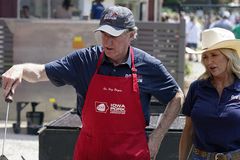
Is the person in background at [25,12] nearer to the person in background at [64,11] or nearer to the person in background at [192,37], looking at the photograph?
the person in background at [64,11]

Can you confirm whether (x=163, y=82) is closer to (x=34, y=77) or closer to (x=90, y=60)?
(x=90, y=60)

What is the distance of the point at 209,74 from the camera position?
423 cm

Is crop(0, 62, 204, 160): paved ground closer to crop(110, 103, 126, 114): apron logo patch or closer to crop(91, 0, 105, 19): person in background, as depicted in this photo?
crop(91, 0, 105, 19): person in background

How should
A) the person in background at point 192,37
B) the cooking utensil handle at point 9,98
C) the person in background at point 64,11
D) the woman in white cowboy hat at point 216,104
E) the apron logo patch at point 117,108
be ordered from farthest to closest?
the person in background at point 192,37 < the person in background at point 64,11 < the woman in white cowboy hat at point 216,104 < the apron logo patch at point 117,108 < the cooking utensil handle at point 9,98

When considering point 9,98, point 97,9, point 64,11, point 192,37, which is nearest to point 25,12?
point 64,11

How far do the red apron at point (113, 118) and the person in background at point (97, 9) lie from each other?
32.4 feet

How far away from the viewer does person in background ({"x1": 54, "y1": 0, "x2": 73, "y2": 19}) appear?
14604 mm

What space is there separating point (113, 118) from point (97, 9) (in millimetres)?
10140

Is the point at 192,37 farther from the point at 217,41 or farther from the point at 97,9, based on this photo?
the point at 217,41

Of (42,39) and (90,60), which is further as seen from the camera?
(42,39)

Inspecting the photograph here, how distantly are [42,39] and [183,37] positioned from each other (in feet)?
7.83

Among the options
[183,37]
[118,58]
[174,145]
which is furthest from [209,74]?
[183,37]

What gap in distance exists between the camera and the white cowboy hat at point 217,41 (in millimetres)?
4148

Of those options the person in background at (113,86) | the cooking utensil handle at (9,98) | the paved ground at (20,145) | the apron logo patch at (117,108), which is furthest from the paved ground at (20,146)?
the cooking utensil handle at (9,98)
